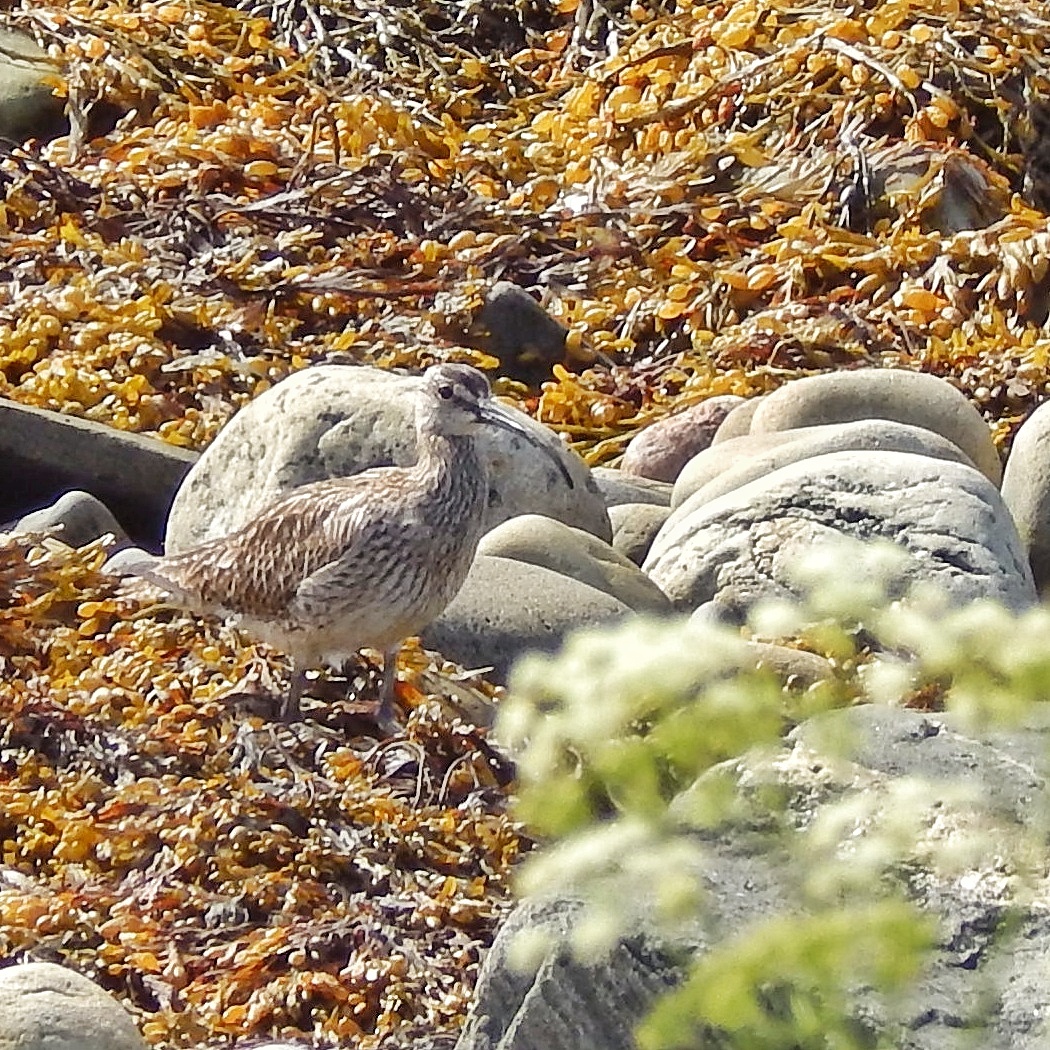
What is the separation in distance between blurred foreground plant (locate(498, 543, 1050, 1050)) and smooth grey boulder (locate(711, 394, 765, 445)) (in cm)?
473

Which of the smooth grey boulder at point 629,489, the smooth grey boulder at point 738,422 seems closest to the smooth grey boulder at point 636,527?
the smooth grey boulder at point 629,489

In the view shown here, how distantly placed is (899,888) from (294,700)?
136 inches

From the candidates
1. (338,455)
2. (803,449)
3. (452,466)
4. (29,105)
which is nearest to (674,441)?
(803,449)

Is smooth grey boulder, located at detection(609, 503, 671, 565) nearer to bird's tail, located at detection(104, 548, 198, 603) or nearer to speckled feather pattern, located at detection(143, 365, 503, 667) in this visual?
speckled feather pattern, located at detection(143, 365, 503, 667)

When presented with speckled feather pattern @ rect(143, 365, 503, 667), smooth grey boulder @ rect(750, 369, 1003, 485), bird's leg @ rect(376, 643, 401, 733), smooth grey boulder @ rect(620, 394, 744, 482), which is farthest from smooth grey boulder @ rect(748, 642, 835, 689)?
smooth grey boulder @ rect(620, 394, 744, 482)

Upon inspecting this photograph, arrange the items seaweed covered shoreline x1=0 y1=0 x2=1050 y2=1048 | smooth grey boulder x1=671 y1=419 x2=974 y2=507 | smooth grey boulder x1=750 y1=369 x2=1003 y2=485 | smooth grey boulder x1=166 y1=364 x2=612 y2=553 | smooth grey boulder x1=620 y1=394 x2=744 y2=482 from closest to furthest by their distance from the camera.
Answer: seaweed covered shoreline x1=0 y1=0 x2=1050 y2=1048 < smooth grey boulder x1=671 y1=419 x2=974 y2=507 < smooth grey boulder x1=166 y1=364 x2=612 y2=553 < smooth grey boulder x1=750 y1=369 x2=1003 y2=485 < smooth grey boulder x1=620 y1=394 x2=744 y2=482

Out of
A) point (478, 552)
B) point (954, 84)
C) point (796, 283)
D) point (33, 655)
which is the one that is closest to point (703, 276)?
point (796, 283)

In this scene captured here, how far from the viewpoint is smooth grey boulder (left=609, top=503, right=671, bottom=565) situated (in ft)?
21.3

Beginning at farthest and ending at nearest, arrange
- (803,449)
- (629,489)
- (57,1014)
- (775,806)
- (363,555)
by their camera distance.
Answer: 1. (629,489)
2. (803,449)
3. (363,555)
4. (57,1014)
5. (775,806)

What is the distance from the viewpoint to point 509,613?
5.61 meters

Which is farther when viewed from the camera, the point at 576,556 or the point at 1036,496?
the point at 1036,496

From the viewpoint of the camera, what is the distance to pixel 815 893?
6.35ft

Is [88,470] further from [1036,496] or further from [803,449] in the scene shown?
[1036,496]

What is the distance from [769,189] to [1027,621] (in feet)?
22.2
